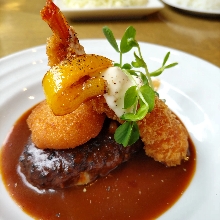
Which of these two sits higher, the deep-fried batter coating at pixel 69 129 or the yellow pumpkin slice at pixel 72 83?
the yellow pumpkin slice at pixel 72 83

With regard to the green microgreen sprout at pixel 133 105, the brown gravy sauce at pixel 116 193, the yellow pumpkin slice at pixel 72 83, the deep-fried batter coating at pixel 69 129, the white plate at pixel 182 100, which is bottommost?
the brown gravy sauce at pixel 116 193

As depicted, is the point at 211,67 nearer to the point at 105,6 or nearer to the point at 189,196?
the point at 189,196

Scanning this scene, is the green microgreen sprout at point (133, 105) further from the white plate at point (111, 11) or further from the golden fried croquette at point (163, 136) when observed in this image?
the white plate at point (111, 11)

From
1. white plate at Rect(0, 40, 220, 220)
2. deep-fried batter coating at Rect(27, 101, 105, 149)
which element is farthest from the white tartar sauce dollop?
white plate at Rect(0, 40, 220, 220)

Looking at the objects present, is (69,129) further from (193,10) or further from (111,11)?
(193,10)

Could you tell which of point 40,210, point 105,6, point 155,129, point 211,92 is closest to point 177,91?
point 211,92

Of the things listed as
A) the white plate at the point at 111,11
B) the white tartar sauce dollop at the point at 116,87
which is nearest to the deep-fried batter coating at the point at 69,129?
the white tartar sauce dollop at the point at 116,87
